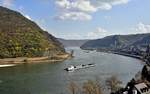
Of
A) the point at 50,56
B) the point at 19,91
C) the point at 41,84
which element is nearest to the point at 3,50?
the point at 50,56

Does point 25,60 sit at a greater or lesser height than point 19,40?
lesser

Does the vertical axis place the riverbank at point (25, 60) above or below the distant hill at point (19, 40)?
below

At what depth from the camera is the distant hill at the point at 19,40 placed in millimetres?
128250

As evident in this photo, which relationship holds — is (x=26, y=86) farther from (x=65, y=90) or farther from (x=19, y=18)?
(x=19, y=18)

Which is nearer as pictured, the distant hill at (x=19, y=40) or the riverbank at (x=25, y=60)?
the riverbank at (x=25, y=60)

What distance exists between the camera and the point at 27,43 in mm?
136000

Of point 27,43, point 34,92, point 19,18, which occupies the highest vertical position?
point 19,18

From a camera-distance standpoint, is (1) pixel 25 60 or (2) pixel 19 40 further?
(2) pixel 19 40

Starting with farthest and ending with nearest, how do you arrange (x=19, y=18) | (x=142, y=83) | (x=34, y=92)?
(x=19, y=18) < (x=34, y=92) < (x=142, y=83)

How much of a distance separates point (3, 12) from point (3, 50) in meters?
45.5

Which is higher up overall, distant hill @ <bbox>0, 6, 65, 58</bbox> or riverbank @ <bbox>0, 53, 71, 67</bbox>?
distant hill @ <bbox>0, 6, 65, 58</bbox>

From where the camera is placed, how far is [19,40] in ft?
450

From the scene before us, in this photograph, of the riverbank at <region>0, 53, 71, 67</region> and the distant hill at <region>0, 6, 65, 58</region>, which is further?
the distant hill at <region>0, 6, 65, 58</region>

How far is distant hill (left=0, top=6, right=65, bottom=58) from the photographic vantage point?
12825 cm
